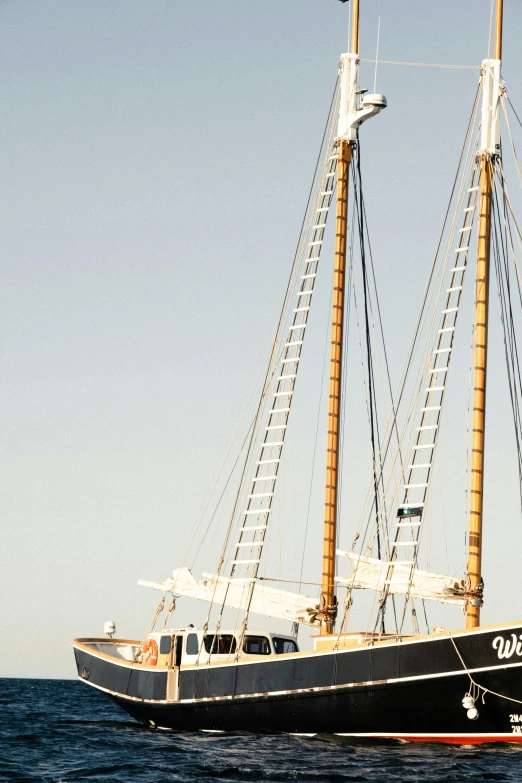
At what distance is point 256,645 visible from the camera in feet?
140

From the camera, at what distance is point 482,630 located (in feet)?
111

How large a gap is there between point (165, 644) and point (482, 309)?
1575cm

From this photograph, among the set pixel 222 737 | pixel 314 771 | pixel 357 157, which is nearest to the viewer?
pixel 314 771

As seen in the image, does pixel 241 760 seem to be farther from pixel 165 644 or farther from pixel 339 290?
pixel 339 290

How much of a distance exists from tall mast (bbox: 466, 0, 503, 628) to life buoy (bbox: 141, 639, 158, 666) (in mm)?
12173

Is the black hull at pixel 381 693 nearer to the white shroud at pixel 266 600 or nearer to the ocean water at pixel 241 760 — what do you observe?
the ocean water at pixel 241 760

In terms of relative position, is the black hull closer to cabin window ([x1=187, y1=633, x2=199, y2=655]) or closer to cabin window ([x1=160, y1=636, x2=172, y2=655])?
cabin window ([x1=187, y1=633, x2=199, y2=655])

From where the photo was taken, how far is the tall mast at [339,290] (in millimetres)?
43219

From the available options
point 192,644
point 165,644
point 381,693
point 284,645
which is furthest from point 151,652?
point 381,693

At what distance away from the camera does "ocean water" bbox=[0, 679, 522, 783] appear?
29.8 metres

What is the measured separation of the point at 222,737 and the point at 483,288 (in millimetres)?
16389

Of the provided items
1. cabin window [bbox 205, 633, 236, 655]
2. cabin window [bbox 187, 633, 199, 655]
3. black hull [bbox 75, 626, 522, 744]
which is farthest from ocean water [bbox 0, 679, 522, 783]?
cabin window [bbox 205, 633, 236, 655]

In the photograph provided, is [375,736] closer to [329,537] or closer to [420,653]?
[420,653]

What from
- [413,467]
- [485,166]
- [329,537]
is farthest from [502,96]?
[329,537]
